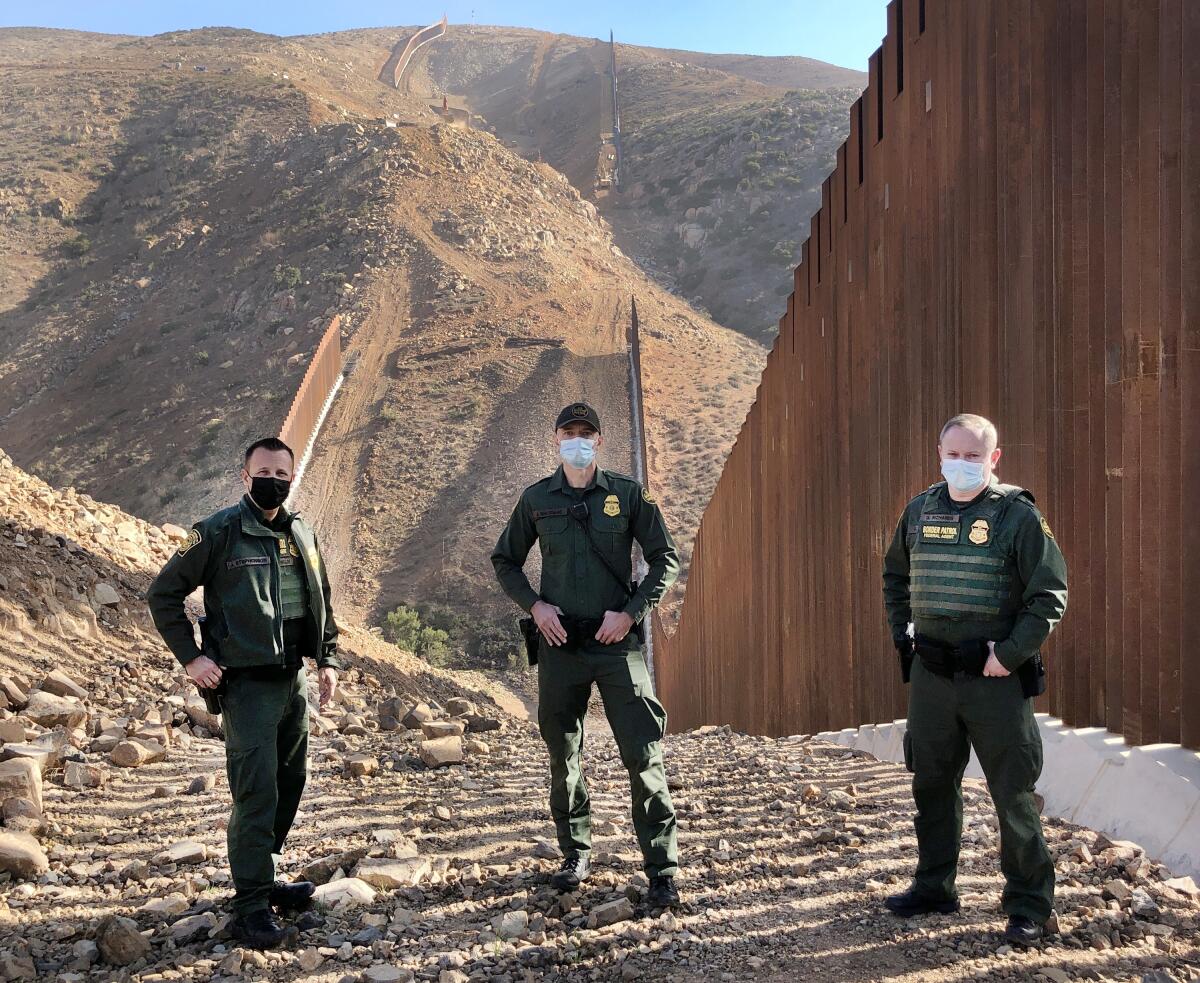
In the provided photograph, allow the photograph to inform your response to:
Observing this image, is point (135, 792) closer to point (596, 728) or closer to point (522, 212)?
point (596, 728)

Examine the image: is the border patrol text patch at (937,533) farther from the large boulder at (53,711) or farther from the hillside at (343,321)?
the hillside at (343,321)

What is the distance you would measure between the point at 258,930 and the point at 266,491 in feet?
5.10

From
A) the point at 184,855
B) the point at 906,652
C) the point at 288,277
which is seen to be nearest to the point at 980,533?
the point at 906,652

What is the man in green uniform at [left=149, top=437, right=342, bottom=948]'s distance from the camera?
3643 mm

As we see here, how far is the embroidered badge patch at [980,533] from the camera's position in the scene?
3170 millimetres

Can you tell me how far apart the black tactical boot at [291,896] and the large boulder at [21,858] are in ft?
4.07

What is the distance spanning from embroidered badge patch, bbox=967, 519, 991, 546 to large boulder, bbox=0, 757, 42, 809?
4434mm

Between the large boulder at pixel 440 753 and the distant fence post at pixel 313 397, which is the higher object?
the distant fence post at pixel 313 397

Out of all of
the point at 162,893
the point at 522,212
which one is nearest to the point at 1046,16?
the point at 162,893

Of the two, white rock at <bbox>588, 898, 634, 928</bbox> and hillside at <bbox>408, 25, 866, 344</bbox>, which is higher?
hillside at <bbox>408, 25, 866, 344</bbox>

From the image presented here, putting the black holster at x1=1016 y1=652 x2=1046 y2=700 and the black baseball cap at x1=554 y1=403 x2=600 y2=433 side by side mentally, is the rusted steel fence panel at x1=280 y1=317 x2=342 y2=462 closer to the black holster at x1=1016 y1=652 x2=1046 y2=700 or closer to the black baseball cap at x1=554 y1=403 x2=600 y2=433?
the black baseball cap at x1=554 y1=403 x2=600 y2=433

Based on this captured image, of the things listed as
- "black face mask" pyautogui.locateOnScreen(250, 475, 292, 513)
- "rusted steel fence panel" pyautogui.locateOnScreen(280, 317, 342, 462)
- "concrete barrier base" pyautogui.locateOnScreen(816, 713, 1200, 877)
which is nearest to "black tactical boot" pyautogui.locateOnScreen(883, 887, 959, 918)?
"concrete barrier base" pyautogui.locateOnScreen(816, 713, 1200, 877)

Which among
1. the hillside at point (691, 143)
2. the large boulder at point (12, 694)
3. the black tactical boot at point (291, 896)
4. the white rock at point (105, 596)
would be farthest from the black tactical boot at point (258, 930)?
the hillside at point (691, 143)

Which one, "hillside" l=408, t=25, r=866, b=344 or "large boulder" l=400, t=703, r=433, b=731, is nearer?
"large boulder" l=400, t=703, r=433, b=731
